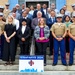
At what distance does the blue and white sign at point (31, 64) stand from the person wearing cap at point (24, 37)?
2.28 feet

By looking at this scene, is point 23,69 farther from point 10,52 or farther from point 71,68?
point 71,68

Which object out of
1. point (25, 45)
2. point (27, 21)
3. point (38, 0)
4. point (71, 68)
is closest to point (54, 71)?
point (71, 68)

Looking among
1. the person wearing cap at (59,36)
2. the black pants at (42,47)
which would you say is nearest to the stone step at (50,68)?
the person wearing cap at (59,36)

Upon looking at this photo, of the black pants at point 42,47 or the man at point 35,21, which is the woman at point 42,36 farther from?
the man at point 35,21

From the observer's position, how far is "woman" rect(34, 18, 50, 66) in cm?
1170

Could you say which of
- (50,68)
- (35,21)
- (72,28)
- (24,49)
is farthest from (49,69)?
(35,21)

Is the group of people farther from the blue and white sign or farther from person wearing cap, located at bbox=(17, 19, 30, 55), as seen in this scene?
the blue and white sign

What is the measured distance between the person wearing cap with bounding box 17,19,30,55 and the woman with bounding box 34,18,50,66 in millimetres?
360

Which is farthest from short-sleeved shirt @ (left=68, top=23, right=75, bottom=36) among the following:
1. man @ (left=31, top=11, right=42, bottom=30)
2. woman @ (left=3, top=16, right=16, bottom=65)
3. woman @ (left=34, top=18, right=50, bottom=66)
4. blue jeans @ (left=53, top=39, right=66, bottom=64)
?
woman @ (left=3, top=16, right=16, bottom=65)

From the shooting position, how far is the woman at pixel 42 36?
1170 centimetres

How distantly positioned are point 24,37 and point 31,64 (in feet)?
3.74

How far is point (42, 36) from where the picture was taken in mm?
11727

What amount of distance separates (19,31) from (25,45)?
0.58 metres

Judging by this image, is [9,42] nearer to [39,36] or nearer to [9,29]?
[9,29]
